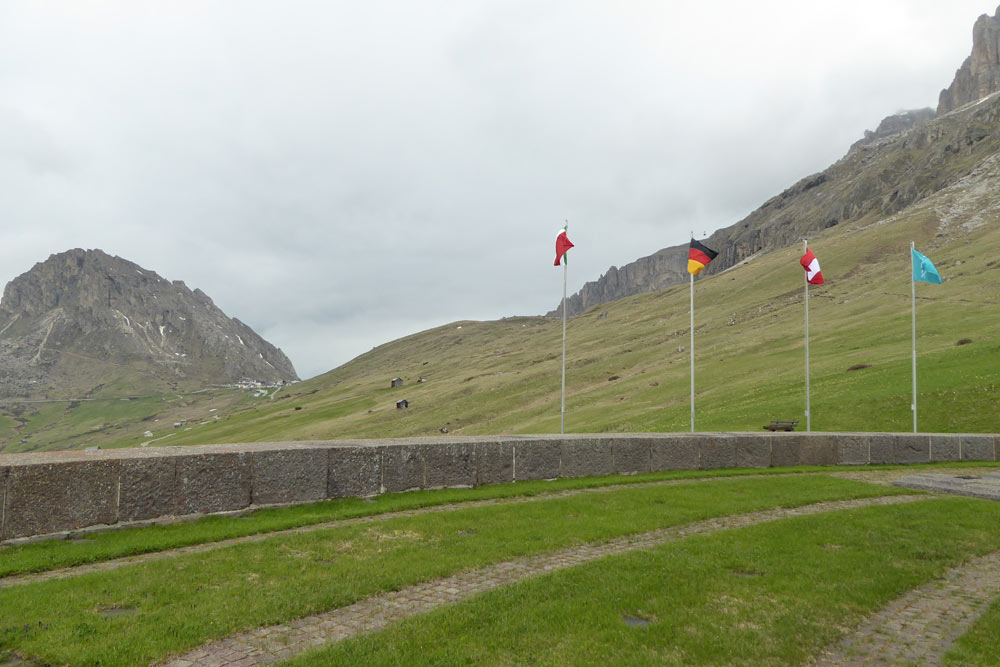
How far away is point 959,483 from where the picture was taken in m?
18.8

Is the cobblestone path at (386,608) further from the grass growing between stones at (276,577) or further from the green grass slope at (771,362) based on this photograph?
the green grass slope at (771,362)

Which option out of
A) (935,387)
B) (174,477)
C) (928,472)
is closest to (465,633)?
(174,477)

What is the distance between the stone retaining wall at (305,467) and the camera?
10.7 meters

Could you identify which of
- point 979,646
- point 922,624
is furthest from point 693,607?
point 979,646

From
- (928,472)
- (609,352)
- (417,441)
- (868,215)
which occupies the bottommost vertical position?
(928,472)

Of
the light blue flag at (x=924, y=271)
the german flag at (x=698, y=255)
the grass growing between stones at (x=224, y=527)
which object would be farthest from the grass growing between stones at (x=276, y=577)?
the light blue flag at (x=924, y=271)

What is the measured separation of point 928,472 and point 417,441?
19.3 metres

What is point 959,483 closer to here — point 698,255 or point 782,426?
point 698,255

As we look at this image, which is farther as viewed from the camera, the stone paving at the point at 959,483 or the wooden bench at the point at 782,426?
the wooden bench at the point at 782,426

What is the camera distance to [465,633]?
686cm

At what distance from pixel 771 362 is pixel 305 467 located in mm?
62384

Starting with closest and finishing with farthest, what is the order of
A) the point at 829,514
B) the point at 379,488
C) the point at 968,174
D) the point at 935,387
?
1. the point at 829,514
2. the point at 379,488
3. the point at 935,387
4. the point at 968,174

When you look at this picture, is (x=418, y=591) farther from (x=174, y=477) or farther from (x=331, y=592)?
(x=174, y=477)

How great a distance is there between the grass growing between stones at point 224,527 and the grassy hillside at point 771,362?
31.5m
